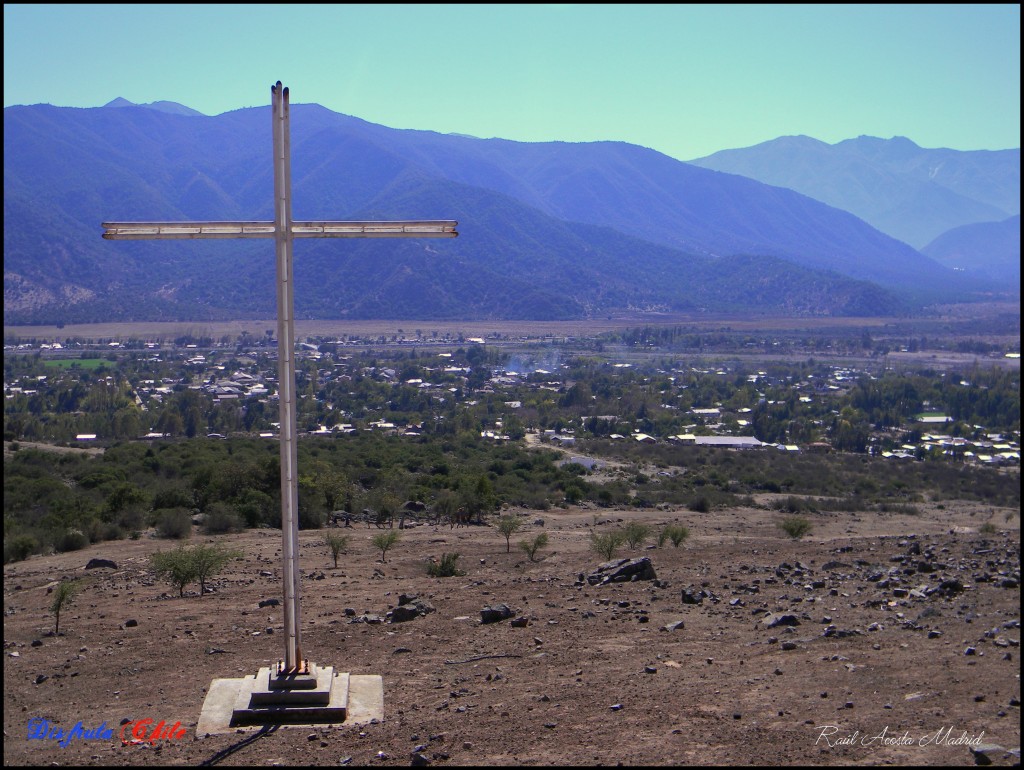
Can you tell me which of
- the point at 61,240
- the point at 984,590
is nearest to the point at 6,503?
the point at 984,590

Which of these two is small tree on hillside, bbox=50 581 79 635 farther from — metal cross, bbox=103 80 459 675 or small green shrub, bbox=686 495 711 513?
small green shrub, bbox=686 495 711 513

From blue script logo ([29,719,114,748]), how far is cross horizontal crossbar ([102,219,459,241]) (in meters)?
3.86

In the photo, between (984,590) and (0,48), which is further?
(984,590)

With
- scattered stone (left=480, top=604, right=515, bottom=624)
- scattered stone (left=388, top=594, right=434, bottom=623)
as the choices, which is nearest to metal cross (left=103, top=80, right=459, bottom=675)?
scattered stone (left=388, top=594, right=434, bottom=623)

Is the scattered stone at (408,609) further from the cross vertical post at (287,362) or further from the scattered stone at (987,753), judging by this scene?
the scattered stone at (987,753)

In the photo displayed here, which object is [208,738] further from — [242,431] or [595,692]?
[242,431]

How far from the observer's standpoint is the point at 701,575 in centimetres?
1343

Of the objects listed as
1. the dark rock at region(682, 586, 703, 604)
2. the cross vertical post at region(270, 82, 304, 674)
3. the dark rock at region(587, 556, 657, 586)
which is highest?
the cross vertical post at region(270, 82, 304, 674)

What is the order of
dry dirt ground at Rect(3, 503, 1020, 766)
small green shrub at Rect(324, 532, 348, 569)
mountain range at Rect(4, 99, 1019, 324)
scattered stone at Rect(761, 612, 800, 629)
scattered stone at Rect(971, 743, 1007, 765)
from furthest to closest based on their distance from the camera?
1. mountain range at Rect(4, 99, 1019, 324)
2. small green shrub at Rect(324, 532, 348, 569)
3. scattered stone at Rect(761, 612, 800, 629)
4. dry dirt ground at Rect(3, 503, 1020, 766)
5. scattered stone at Rect(971, 743, 1007, 765)

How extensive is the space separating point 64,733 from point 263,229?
426 centimetres

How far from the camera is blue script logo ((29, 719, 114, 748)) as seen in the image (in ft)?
23.8

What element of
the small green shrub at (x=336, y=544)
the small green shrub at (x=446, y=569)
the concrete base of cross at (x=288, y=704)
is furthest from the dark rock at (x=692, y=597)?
the small green shrub at (x=336, y=544)

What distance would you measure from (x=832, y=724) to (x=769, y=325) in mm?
121467

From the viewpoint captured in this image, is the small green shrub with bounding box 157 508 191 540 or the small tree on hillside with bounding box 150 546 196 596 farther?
the small green shrub with bounding box 157 508 191 540
